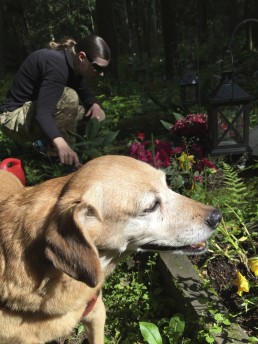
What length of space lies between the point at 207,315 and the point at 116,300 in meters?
0.95

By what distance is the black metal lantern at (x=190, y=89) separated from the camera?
5673 millimetres

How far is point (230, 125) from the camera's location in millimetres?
3938

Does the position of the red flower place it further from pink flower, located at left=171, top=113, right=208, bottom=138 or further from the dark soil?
the dark soil

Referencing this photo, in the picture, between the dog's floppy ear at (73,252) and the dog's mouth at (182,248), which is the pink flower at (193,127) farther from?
the dog's floppy ear at (73,252)

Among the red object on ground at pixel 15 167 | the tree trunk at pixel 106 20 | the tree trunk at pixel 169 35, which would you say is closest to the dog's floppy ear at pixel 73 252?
the red object on ground at pixel 15 167

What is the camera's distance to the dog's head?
1800mm

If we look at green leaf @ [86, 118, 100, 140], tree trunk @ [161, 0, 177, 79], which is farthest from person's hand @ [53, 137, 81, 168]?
tree trunk @ [161, 0, 177, 79]

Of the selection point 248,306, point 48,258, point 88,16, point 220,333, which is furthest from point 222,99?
point 88,16

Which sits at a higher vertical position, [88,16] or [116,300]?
[88,16]

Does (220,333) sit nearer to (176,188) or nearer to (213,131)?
(176,188)

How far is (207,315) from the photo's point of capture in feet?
7.89

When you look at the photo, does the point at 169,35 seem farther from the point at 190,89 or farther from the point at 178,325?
the point at 178,325

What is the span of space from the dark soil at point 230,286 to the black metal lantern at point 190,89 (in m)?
3.29

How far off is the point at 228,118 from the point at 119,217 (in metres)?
2.31
